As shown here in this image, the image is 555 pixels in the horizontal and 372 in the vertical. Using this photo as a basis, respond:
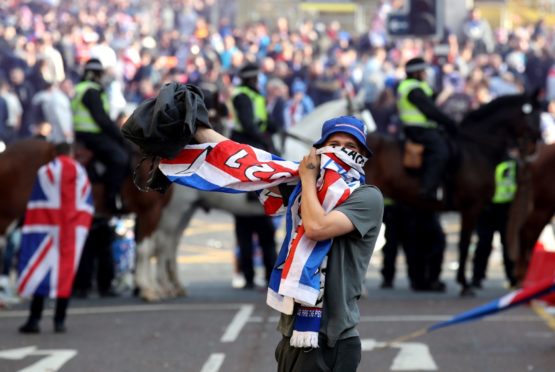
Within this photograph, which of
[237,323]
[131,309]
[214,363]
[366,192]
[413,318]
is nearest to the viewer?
[366,192]

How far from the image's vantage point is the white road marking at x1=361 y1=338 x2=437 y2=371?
12.7 metres

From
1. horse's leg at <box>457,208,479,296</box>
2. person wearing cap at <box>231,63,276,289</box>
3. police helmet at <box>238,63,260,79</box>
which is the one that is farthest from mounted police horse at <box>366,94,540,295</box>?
police helmet at <box>238,63,260,79</box>

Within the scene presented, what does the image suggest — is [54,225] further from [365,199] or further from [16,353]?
[365,199]

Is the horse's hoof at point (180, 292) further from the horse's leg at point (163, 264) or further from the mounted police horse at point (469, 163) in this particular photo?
the mounted police horse at point (469, 163)

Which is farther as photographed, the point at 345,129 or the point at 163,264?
the point at 163,264

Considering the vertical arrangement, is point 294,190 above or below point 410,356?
above

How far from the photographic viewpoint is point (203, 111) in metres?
7.97

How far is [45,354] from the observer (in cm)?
1368

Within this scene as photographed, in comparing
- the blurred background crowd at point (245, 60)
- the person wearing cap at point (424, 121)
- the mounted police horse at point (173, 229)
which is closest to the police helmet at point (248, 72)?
the mounted police horse at point (173, 229)

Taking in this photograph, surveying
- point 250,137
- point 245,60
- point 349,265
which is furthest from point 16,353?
point 245,60

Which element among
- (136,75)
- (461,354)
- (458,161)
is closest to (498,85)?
(136,75)

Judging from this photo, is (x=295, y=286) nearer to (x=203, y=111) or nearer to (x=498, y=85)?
(x=203, y=111)

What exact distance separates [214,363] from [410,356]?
1.74m

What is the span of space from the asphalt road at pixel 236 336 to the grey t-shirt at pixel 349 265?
15.4 ft
